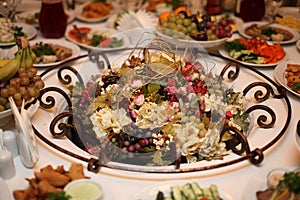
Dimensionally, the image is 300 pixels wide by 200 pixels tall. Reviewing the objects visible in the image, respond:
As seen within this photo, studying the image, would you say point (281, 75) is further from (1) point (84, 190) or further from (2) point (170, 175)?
(1) point (84, 190)

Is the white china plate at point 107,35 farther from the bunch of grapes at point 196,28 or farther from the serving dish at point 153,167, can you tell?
the bunch of grapes at point 196,28

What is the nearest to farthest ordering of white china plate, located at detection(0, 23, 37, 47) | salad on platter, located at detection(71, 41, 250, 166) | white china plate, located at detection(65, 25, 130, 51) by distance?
salad on platter, located at detection(71, 41, 250, 166) < white china plate, located at detection(65, 25, 130, 51) < white china plate, located at detection(0, 23, 37, 47)

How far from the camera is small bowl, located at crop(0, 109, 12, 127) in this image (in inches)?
42.7

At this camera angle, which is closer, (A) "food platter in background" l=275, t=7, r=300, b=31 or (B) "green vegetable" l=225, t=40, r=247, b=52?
(B) "green vegetable" l=225, t=40, r=247, b=52

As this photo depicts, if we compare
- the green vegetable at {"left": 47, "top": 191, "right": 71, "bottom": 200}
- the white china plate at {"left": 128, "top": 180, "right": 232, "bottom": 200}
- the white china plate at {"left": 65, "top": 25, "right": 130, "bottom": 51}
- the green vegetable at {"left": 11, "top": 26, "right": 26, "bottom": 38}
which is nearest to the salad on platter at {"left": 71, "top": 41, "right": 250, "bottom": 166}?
the white china plate at {"left": 128, "top": 180, "right": 232, "bottom": 200}

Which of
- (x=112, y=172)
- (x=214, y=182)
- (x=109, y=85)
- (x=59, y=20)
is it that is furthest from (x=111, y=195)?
(x=59, y=20)

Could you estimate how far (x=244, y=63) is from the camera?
1555 mm

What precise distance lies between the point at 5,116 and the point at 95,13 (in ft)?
3.62

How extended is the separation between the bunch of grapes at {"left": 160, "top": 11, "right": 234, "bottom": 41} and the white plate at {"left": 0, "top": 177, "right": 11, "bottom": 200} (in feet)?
2.96

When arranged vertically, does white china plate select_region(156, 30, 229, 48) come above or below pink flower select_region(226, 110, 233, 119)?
above

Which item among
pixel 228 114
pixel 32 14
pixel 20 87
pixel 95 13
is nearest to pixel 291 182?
pixel 228 114

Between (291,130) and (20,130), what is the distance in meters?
0.74

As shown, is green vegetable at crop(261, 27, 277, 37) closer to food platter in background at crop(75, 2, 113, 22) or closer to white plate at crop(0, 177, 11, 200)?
food platter in background at crop(75, 2, 113, 22)

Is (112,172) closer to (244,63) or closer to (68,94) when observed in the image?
(68,94)
